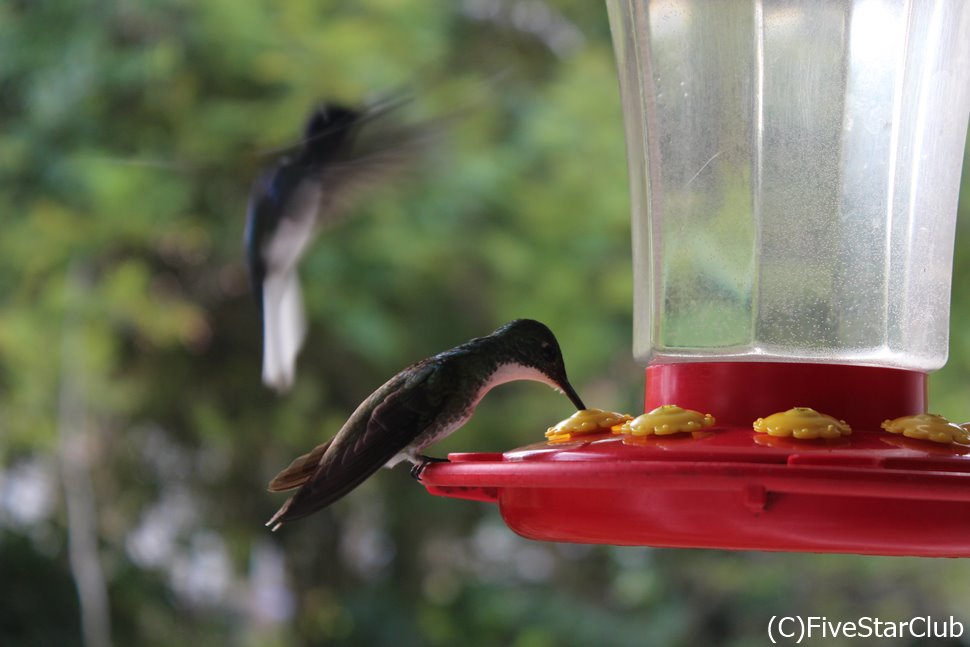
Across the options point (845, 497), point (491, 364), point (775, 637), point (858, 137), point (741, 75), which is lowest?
point (775, 637)

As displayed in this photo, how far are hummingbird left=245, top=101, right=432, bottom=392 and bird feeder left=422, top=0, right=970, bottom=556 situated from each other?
1.58m

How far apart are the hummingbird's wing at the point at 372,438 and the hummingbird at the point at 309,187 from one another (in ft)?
5.55

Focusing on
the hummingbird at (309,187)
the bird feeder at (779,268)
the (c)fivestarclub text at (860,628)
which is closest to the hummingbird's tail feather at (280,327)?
the hummingbird at (309,187)

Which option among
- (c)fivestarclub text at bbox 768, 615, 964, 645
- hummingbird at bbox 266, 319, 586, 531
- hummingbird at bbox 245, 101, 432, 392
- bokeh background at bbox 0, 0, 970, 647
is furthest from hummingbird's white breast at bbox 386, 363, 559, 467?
(c)fivestarclub text at bbox 768, 615, 964, 645

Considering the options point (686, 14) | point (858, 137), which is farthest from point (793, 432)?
point (686, 14)

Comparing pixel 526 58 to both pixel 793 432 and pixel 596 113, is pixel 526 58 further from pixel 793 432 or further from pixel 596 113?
pixel 793 432

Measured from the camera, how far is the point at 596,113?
4.83 m

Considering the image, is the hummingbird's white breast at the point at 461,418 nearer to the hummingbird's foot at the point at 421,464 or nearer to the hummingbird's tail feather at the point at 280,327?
the hummingbird's foot at the point at 421,464

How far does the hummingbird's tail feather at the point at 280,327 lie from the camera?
3.83 meters

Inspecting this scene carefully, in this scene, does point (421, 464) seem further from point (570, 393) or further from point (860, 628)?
point (860, 628)

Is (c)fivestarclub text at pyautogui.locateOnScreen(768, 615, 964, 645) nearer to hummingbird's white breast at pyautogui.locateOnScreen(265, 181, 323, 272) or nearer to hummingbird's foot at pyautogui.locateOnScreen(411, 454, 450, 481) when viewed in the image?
hummingbird's white breast at pyautogui.locateOnScreen(265, 181, 323, 272)

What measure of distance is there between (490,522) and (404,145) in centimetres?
281

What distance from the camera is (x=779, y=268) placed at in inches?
71.4

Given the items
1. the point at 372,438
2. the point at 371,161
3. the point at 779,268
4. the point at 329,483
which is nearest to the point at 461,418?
the point at 372,438
